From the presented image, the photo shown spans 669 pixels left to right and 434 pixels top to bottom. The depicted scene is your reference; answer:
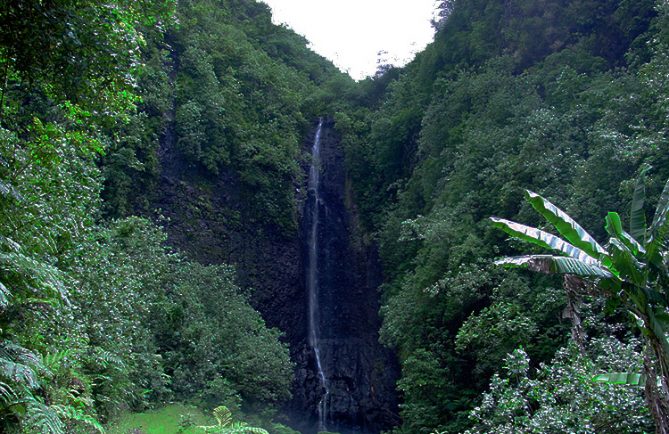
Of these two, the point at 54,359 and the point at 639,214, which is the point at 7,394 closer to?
the point at 54,359

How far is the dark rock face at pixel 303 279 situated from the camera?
20438 mm

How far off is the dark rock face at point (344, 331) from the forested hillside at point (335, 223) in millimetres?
100

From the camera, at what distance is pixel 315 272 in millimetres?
24234

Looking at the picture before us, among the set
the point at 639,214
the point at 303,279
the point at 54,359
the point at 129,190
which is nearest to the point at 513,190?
the point at 639,214

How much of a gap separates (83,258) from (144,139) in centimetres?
1019

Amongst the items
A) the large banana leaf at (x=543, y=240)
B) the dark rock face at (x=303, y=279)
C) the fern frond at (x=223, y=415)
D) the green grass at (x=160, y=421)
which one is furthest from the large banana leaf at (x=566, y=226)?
the dark rock face at (x=303, y=279)

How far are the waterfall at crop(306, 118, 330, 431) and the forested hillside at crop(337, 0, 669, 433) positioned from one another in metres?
2.65

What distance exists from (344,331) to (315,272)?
9.69ft

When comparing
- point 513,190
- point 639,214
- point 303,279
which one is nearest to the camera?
point 639,214

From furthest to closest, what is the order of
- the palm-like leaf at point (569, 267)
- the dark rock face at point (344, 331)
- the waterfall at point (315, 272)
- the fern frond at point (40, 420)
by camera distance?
1. the waterfall at point (315, 272)
2. the dark rock face at point (344, 331)
3. the palm-like leaf at point (569, 267)
4. the fern frond at point (40, 420)

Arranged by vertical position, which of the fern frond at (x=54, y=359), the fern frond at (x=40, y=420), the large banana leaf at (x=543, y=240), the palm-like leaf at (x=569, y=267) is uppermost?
the large banana leaf at (x=543, y=240)

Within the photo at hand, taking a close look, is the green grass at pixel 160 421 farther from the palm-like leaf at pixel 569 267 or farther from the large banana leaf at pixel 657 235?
the large banana leaf at pixel 657 235

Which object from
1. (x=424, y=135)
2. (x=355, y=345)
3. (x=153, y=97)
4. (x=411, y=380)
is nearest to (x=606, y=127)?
(x=411, y=380)

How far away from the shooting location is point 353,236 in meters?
25.1
